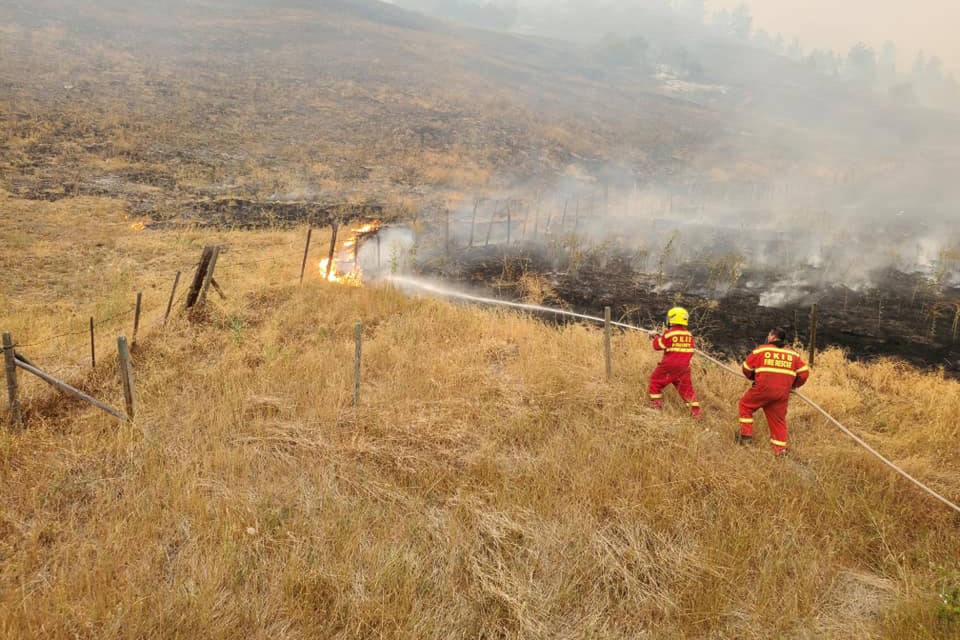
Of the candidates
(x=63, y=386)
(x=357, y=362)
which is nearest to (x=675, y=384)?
(x=357, y=362)

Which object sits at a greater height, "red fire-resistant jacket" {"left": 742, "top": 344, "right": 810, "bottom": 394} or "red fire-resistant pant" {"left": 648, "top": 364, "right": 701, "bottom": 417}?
"red fire-resistant jacket" {"left": 742, "top": 344, "right": 810, "bottom": 394}

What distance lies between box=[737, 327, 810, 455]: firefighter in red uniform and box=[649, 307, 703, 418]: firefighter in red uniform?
0.63 metres

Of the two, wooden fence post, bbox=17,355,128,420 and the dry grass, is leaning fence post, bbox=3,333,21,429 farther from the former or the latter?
the dry grass

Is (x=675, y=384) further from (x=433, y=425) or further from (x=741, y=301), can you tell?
(x=741, y=301)

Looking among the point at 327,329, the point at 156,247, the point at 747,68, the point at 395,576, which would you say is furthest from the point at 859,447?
the point at 747,68

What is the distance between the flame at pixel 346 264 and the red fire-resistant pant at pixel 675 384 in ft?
22.1

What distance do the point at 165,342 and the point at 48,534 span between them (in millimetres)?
4219

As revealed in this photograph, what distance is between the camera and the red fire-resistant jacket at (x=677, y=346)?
6160 mm

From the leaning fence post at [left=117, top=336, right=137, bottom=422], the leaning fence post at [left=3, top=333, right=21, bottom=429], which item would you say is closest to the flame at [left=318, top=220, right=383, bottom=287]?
the leaning fence post at [left=117, top=336, right=137, bottom=422]

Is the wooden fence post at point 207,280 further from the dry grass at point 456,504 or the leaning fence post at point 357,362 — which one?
the leaning fence post at point 357,362

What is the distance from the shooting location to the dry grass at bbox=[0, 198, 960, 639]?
334 cm

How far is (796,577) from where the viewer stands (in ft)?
12.1

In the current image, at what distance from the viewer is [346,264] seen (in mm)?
13562

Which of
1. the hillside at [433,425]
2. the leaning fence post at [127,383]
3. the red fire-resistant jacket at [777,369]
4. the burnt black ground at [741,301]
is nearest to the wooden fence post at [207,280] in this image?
the hillside at [433,425]
